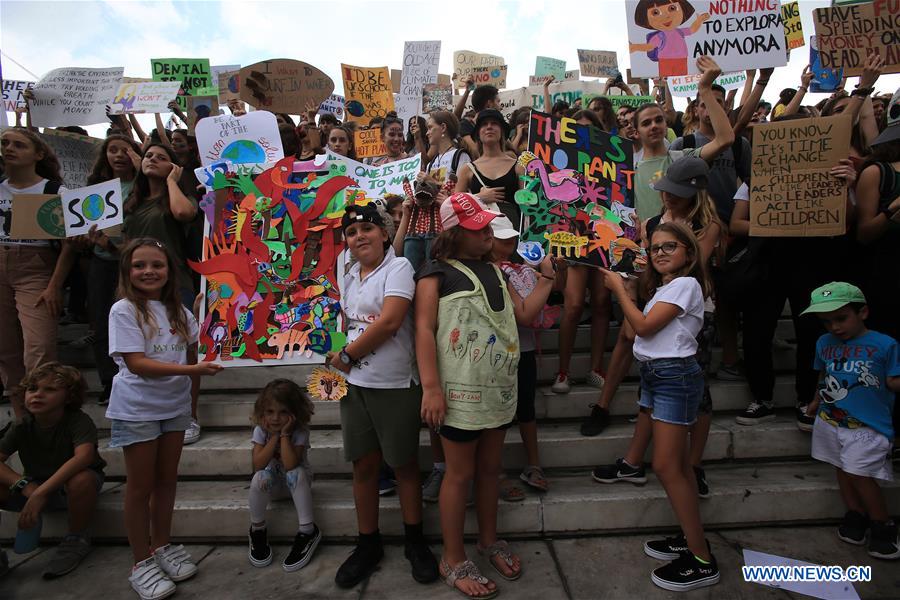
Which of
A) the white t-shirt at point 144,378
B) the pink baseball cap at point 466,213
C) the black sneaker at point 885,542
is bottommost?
the black sneaker at point 885,542

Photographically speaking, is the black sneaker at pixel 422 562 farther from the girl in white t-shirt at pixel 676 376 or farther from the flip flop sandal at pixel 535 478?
the girl in white t-shirt at pixel 676 376

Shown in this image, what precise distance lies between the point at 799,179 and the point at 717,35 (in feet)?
5.20

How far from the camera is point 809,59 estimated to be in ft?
13.2

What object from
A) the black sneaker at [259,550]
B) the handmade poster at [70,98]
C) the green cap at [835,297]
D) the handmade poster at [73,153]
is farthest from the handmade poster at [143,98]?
the green cap at [835,297]

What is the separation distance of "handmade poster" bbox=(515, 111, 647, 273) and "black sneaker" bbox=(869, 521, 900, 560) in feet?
6.20

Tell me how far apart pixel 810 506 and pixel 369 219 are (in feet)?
10.3

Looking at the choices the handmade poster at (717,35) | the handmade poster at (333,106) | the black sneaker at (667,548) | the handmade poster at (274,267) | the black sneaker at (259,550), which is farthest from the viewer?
the handmade poster at (333,106)

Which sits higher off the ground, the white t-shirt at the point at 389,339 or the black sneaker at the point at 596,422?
the white t-shirt at the point at 389,339

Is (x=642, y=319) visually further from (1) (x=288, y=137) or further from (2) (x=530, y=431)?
(1) (x=288, y=137)

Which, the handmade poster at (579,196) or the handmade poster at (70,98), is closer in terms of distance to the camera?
the handmade poster at (579,196)

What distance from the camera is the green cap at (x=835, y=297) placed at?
261cm

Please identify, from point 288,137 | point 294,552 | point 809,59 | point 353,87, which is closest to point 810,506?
point 294,552

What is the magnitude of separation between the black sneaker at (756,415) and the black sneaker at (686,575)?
50.3 inches

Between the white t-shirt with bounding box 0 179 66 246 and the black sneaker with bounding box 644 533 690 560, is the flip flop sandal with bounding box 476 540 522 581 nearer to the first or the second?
the black sneaker with bounding box 644 533 690 560
